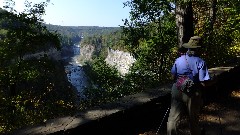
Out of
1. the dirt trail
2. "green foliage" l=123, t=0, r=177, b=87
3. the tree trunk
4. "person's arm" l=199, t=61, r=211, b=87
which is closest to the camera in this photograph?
"person's arm" l=199, t=61, r=211, b=87

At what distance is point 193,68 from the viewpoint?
4.50m

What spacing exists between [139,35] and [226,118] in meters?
16.0

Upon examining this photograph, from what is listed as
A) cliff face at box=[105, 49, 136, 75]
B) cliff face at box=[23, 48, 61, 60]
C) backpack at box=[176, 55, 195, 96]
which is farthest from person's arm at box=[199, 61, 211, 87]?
cliff face at box=[105, 49, 136, 75]

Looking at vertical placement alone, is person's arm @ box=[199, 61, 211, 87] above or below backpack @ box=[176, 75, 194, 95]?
above

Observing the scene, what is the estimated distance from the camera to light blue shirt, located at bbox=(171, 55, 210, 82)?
4426 mm

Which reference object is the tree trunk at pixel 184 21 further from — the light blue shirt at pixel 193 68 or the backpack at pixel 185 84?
the backpack at pixel 185 84

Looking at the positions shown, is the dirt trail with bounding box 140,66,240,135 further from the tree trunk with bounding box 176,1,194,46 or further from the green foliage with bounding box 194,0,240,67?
the tree trunk with bounding box 176,1,194,46

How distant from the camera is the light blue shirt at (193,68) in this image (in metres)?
4.43

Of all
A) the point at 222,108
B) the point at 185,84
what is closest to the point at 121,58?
the point at 222,108

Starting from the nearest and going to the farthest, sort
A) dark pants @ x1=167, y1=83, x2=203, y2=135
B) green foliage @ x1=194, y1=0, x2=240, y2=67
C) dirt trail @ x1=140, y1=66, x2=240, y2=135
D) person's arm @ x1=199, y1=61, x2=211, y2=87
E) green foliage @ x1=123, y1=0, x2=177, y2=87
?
person's arm @ x1=199, y1=61, x2=211, y2=87 < dark pants @ x1=167, y1=83, x2=203, y2=135 < dirt trail @ x1=140, y1=66, x2=240, y2=135 < green foliage @ x1=194, y1=0, x2=240, y2=67 < green foliage @ x1=123, y1=0, x2=177, y2=87

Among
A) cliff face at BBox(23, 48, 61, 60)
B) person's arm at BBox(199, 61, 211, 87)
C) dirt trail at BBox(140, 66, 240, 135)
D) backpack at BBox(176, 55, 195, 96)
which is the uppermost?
person's arm at BBox(199, 61, 211, 87)

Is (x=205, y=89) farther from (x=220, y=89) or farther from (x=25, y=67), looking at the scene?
(x=25, y=67)

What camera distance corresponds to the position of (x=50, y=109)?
1015 cm

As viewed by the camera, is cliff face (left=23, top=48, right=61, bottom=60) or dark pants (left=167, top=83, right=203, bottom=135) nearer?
dark pants (left=167, top=83, right=203, bottom=135)
